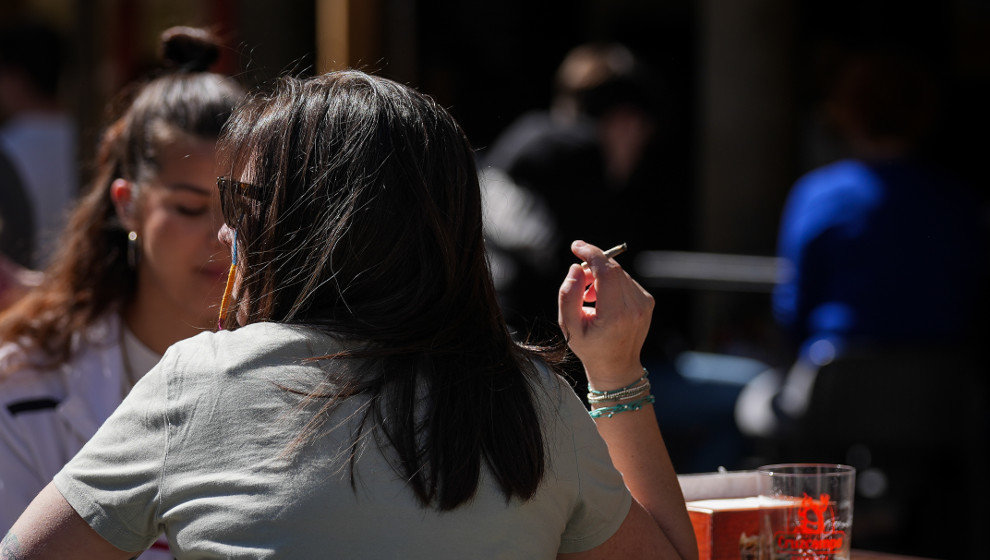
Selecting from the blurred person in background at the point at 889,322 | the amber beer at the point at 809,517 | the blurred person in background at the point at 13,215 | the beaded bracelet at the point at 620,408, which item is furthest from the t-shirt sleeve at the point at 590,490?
the blurred person in background at the point at 13,215

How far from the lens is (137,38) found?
585 centimetres

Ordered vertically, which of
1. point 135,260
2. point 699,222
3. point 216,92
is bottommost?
point 699,222

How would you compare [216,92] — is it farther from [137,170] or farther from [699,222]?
[699,222]

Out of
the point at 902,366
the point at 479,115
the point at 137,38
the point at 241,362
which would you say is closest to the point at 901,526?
the point at 902,366

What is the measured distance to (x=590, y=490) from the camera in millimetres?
1312

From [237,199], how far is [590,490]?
0.55 m

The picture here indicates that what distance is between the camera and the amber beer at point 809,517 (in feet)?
4.83

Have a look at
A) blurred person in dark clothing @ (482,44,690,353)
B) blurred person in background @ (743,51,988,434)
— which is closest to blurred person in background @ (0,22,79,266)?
blurred person in dark clothing @ (482,44,690,353)

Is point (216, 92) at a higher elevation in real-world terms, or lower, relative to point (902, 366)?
higher

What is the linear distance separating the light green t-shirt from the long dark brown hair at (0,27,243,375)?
2.96ft

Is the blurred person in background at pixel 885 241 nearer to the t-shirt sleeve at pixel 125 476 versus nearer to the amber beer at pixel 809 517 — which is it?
the amber beer at pixel 809 517

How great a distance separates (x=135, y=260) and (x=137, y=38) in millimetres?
4000

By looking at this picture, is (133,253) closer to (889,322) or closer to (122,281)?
(122,281)

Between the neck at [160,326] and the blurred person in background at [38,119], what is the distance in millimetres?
2664
